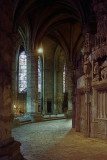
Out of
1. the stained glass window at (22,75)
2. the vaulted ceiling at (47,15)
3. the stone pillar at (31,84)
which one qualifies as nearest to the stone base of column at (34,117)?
the stone pillar at (31,84)

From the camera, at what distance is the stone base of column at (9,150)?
365cm

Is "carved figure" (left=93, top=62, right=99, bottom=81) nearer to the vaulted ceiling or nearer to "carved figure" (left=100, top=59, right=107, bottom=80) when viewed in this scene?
"carved figure" (left=100, top=59, right=107, bottom=80)

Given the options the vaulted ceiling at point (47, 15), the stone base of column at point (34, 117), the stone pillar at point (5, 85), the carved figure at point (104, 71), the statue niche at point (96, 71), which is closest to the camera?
the stone pillar at point (5, 85)

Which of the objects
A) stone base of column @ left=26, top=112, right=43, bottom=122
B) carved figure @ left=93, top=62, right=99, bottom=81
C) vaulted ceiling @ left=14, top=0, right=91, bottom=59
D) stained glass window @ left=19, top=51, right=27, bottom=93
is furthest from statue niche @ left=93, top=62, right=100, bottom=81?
stained glass window @ left=19, top=51, right=27, bottom=93

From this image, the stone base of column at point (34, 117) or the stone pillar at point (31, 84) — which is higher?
the stone pillar at point (31, 84)

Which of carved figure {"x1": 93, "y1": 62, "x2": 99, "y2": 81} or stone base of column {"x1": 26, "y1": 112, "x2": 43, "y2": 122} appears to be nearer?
carved figure {"x1": 93, "y1": 62, "x2": 99, "y2": 81}

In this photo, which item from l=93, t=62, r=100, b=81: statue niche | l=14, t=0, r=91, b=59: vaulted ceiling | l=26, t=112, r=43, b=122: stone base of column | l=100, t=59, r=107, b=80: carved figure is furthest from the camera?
l=26, t=112, r=43, b=122: stone base of column

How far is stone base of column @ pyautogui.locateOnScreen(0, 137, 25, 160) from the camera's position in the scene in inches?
144

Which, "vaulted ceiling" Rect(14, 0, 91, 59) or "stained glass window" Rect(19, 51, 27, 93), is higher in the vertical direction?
"vaulted ceiling" Rect(14, 0, 91, 59)

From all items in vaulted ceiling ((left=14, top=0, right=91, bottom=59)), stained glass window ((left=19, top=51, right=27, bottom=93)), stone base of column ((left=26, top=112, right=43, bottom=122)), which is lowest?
stone base of column ((left=26, top=112, right=43, bottom=122))

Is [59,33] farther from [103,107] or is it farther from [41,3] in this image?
[103,107]

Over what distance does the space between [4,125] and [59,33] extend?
766 inches

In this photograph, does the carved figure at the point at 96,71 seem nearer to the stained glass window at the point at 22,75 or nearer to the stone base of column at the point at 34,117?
the stone base of column at the point at 34,117

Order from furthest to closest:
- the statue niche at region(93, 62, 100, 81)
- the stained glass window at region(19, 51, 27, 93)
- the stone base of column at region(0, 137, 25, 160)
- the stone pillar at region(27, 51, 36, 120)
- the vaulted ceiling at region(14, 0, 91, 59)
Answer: the stained glass window at region(19, 51, 27, 93) → the stone pillar at region(27, 51, 36, 120) → the vaulted ceiling at region(14, 0, 91, 59) → the statue niche at region(93, 62, 100, 81) → the stone base of column at region(0, 137, 25, 160)
